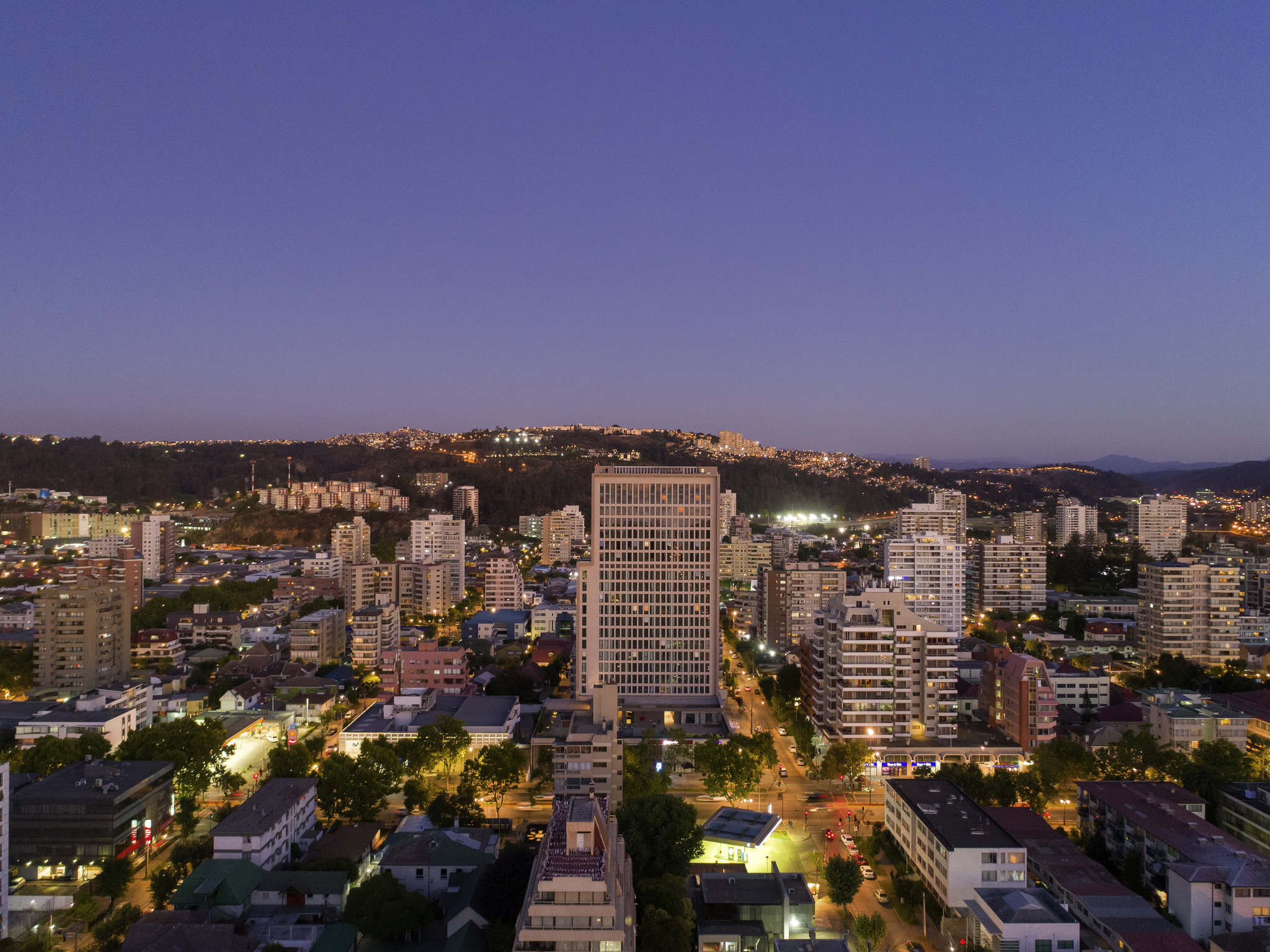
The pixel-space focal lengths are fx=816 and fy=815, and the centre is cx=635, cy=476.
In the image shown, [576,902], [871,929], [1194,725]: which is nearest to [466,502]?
[1194,725]

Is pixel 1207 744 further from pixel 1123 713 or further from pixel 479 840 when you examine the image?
pixel 479 840

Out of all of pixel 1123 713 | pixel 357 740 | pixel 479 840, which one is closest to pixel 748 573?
pixel 1123 713

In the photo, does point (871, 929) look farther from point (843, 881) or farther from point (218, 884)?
point (218, 884)

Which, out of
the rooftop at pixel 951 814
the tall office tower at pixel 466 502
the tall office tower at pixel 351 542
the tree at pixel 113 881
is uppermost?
the tall office tower at pixel 466 502

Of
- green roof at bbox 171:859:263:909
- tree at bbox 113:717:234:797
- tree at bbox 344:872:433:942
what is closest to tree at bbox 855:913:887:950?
tree at bbox 344:872:433:942

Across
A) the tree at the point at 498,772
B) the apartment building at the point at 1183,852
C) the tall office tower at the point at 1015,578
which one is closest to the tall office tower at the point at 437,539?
the tall office tower at the point at 1015,578

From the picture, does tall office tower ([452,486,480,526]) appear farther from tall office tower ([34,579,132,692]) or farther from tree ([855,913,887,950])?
tree ([855,913,887,950])

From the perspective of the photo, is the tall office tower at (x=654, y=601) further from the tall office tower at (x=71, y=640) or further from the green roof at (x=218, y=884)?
the tall office tower at (x=71, y=640)
